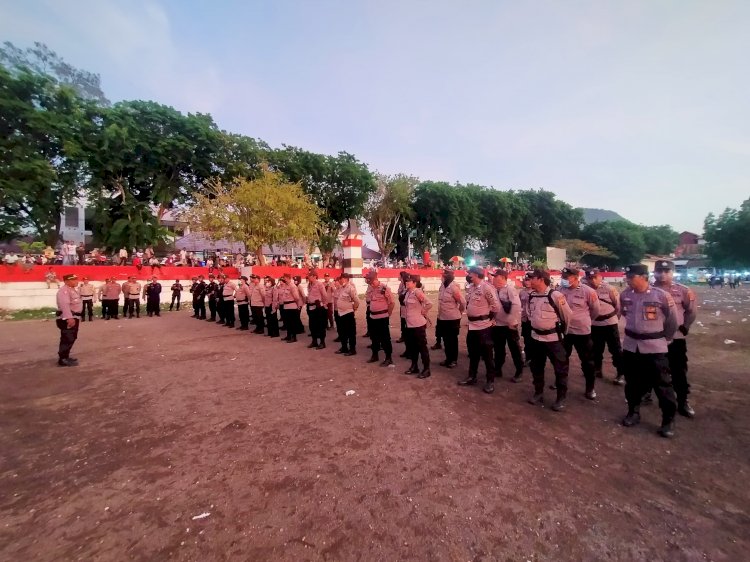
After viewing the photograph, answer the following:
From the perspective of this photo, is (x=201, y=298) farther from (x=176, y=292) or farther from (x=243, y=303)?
(x=176, y=292)

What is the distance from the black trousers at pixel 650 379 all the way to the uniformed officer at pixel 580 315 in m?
0.92

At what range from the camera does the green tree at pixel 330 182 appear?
33.2 m

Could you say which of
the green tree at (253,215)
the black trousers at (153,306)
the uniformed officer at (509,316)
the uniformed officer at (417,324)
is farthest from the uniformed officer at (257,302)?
the green tree at (253,215)

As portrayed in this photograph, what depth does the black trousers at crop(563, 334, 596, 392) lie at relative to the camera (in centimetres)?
542

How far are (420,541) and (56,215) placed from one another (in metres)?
30.9

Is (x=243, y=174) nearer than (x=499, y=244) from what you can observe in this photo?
Yes

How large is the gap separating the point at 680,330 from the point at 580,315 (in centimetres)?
117

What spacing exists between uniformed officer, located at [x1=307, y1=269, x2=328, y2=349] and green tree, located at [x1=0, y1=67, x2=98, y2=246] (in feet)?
70.8

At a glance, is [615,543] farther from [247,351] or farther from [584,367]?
[247,351]

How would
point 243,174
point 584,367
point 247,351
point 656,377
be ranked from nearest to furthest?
1. point 656,377
2. point 584,367
3. point 247,351
4. point 243,174

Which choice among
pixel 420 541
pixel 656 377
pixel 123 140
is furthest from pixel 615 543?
pixel 123 140

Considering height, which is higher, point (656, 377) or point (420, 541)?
point (656, 377)

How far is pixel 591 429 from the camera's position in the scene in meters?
4.39

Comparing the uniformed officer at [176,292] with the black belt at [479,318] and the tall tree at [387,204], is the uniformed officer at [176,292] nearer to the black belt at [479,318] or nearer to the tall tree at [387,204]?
the black belt at [479,318]
